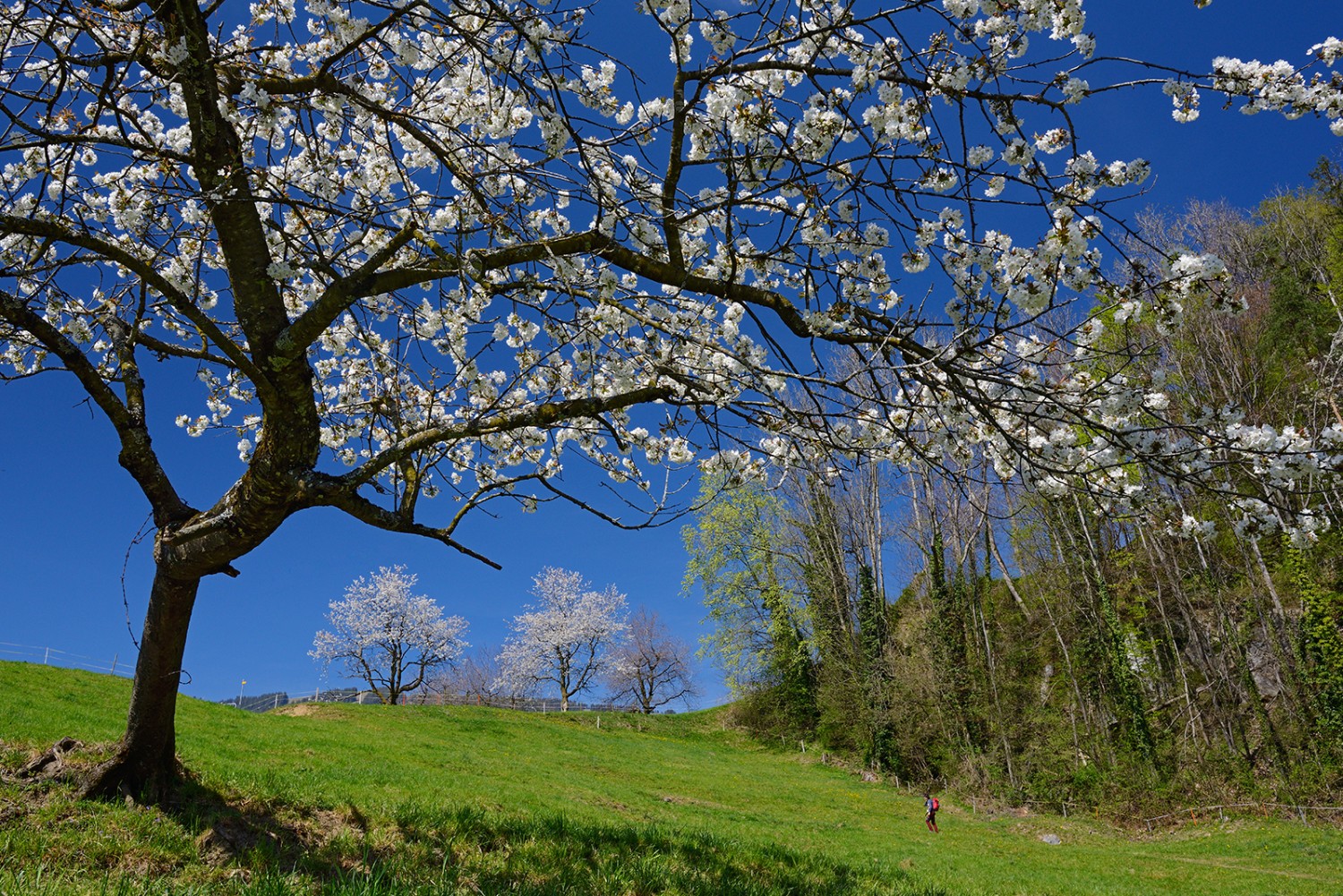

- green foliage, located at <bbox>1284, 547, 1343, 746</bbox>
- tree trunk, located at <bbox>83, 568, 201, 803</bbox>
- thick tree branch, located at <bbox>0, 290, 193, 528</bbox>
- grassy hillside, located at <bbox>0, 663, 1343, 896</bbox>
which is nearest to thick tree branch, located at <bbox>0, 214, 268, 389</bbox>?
thick tree branch, located at <bbox>0, 290, 193, 528</bbox>

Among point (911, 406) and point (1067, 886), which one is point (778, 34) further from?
point (1067, 886)

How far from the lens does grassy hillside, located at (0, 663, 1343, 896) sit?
13.3ft

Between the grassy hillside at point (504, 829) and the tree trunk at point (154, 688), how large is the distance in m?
0.30

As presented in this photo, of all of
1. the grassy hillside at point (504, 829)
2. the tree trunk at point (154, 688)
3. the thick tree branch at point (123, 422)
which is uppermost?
the thick tree branch at point (123, 422)

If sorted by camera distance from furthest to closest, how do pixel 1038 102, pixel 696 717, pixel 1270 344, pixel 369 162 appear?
pixel 696 717
pixel 1270 344
pixel 369 162
pixel 1038 102

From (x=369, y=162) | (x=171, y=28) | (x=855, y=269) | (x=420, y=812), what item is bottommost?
(x=420, y=812)

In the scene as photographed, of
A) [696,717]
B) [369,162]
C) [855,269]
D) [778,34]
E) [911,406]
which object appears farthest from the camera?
[696,717]

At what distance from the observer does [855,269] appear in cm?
426

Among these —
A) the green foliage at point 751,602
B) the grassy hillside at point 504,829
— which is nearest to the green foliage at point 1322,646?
the grassy hillside at point 504,829

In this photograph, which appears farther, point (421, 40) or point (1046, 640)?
point (1046, 640)

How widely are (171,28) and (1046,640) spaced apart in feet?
83.9

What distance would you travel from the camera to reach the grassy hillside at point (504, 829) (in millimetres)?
4051

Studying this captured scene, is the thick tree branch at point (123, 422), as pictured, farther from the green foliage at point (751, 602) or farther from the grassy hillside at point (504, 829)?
the green foliage at point (751, 602)

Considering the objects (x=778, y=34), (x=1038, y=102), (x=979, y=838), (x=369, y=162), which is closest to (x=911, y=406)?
(x=1038, y=102)
